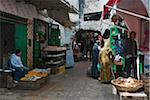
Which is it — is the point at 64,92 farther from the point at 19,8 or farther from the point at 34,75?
the point at 19,8

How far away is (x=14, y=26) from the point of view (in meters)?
13.1

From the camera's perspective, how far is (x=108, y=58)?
11992mm

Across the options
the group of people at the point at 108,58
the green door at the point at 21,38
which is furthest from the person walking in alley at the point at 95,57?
the green door at the point at 21,38

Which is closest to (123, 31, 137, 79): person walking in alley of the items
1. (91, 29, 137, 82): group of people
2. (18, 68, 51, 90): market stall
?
(91, 29, 137, 82): group of people

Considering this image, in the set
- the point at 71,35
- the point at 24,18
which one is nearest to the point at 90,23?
the point at 71,35

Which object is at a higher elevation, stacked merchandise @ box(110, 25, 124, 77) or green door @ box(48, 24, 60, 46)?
green door @ box(48, 24, 60, 46)

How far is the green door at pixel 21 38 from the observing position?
528 inches

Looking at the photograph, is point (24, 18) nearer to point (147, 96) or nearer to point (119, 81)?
point (119, 81)

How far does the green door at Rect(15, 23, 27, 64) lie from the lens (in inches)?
528

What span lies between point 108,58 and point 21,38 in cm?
415

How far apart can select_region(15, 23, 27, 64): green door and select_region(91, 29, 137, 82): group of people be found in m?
3.17

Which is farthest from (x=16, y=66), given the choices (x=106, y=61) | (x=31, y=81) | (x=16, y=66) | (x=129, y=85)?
(x=129, y=85)

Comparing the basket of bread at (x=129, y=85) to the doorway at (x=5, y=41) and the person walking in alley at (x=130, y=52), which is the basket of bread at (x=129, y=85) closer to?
the person walking in alley at (x=130, y=52)

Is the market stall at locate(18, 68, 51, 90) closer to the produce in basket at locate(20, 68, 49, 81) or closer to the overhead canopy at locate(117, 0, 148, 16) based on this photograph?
the produce in basket at locate(20, 68, 49, 81)
